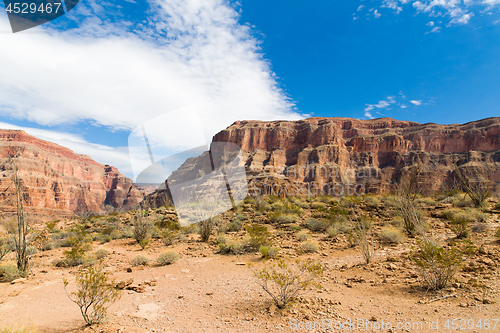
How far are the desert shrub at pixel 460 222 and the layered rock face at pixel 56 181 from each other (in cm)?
5692

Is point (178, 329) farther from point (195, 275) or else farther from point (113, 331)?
point (195, 275)

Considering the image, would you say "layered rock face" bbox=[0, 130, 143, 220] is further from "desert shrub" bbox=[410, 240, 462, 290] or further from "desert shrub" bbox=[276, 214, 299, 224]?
"desert shrub" bbox=[410, 240, 462, 290]

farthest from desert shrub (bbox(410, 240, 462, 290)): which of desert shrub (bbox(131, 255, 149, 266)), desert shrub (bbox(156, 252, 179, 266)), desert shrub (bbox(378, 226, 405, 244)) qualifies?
desert shrub (bbox(131, 255, 149, 266))

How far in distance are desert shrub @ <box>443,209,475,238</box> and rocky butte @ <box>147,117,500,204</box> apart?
147 ft

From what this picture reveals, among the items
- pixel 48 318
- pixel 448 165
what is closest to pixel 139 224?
pixel 48 318

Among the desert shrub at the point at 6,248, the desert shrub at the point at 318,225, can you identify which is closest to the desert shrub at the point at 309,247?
the desert shrub at the point at 318,225

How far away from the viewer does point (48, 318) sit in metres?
3.86

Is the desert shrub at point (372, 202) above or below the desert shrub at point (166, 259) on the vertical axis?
above

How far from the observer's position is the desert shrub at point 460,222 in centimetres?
707

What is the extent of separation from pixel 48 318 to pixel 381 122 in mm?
114598

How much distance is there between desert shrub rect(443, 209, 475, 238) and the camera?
7.07 m

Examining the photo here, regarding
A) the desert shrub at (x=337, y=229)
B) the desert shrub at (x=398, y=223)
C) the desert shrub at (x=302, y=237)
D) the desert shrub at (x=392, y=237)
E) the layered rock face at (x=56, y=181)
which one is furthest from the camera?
the layered rock face at (x=56, y=181)

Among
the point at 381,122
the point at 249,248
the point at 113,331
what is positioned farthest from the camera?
the point at 381,122

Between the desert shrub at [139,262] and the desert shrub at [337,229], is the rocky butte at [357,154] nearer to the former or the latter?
the desert shrub at [337,229]
